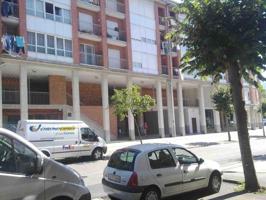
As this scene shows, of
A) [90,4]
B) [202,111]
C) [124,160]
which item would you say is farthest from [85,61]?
[124,160]

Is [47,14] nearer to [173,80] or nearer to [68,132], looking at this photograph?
[68,132]

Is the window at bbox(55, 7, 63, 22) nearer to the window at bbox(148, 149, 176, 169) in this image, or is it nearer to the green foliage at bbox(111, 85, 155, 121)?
Answer: the green foliage at bbox(111, 85, 155, 121)

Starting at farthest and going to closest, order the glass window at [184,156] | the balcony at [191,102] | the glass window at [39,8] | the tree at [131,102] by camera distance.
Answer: the balcony at [191,102], the glass window at [39,8], the tree at [131,102], the glass window at [184,156]

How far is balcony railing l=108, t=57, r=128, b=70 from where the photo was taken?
38972 mm

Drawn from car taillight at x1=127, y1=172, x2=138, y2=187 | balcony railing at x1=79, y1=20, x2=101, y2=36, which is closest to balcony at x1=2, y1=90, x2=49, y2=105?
balcony railing at x1=79, y1=20, x2=101, y2=36

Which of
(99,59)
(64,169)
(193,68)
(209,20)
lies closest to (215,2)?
(209,20)

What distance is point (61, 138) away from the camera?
2095cm

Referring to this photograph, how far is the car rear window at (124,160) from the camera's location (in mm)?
8789

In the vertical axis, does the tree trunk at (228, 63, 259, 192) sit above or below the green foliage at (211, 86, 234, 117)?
below

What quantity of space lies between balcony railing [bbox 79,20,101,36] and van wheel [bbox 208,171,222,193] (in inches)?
1105

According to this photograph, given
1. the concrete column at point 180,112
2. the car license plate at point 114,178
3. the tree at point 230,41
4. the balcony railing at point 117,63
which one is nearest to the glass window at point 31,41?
the balcony railing at point 117,63

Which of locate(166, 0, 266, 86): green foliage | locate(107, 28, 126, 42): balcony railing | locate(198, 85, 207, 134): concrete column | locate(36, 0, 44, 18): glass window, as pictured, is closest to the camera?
locate(166, 0, 266, 86): green foliage

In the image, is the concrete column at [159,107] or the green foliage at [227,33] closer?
the green foliage at [227,33]

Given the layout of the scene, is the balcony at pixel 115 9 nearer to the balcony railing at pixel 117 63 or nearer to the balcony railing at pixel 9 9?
the balcony railing at pixel 117 63
